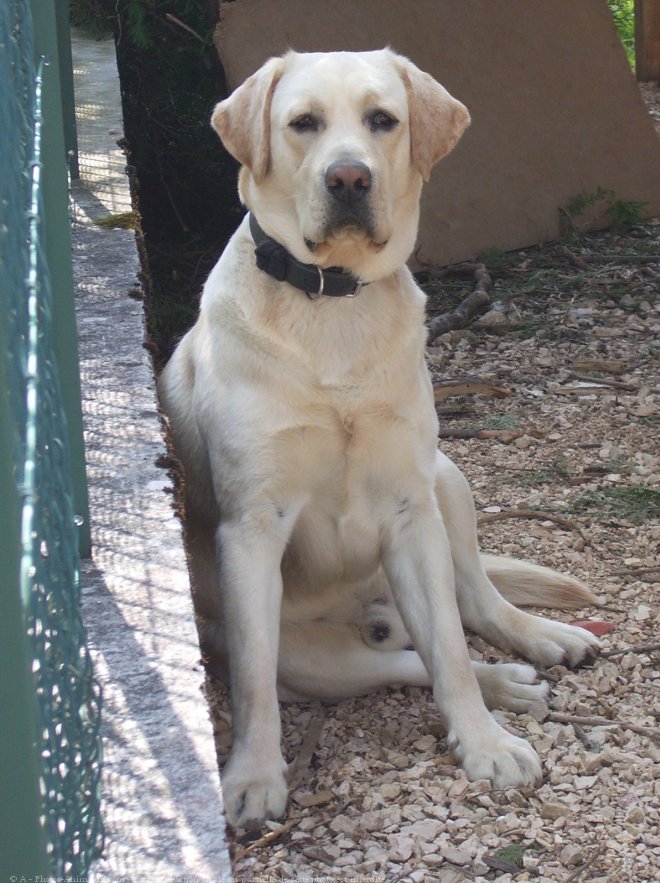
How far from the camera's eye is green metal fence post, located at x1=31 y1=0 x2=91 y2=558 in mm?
2592

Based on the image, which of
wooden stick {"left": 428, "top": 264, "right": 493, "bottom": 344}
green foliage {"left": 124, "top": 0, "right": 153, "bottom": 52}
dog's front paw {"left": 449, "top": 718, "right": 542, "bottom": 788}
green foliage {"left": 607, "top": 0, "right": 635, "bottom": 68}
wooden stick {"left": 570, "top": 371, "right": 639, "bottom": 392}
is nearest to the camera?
dog's front paw {"left": 449, "top": 718, "right": 542, "bottom": 788}

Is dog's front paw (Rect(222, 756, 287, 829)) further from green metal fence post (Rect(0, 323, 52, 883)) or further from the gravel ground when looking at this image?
green metal fence post (Rect(0, 323, 52, 883))

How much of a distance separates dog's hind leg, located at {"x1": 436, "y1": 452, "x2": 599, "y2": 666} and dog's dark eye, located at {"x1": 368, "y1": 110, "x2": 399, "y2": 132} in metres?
1.01

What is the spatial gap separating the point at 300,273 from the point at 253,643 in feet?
3.04

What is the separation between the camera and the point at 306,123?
116 inches

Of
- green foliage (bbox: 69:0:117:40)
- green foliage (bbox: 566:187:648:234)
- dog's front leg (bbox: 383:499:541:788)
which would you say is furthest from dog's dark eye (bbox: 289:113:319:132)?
green foliage (bbox: 69:0:117:40)

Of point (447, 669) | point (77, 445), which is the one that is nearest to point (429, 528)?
point (447, 669)

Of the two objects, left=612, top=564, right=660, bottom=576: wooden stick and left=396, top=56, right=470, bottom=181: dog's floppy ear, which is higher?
left=396, top=56, right=470, bottom=181: dog's floppy ear

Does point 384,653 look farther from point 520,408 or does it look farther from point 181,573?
point 520,408

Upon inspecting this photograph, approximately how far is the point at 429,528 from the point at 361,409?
0.37 metres

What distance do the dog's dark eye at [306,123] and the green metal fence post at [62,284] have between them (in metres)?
0.61

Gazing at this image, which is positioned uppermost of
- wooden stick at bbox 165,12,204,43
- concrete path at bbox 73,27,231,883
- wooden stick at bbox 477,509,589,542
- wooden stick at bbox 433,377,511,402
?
wooden stick at bbox 165,12,204,43

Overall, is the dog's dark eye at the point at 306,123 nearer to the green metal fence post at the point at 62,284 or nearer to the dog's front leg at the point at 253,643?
the green metal fence post at the point at 62,284

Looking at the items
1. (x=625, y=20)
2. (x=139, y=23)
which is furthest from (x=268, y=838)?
(x=625, y=20)
